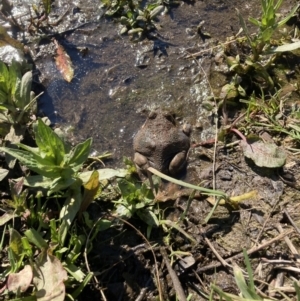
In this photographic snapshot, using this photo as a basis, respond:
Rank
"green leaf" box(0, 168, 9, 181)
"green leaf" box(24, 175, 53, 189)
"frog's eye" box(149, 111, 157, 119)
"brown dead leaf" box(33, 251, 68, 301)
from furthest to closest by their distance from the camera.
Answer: "frog's eye" box(149, 111, 157, 119)
"green leaf" box(0, 168, 9, 181)
"green leaf" box(24, 175, 53, 189)
"brown dead leaf" box(33, 251, 68, 301)

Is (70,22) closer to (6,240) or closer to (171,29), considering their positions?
(171,29)

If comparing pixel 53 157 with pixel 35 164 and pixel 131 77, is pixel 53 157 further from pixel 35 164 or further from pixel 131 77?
pixel 131 77

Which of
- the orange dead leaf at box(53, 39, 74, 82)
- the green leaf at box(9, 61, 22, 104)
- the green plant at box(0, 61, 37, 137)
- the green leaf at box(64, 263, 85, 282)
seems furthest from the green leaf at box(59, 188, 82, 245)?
the orange dead leaf at box(53, 39, 74, 82)

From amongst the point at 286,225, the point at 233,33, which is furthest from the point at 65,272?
the point at 233,33

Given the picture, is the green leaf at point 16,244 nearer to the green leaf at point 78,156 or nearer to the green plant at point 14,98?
the green leaf at point 78,156

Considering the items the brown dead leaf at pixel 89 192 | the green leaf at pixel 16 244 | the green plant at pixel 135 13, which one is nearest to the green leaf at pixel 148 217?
the brown dead leaf at pixel 89 192

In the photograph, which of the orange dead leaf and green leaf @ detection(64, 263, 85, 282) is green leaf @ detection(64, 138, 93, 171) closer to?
green leaf @ detection(64, 263, 85, 282)
